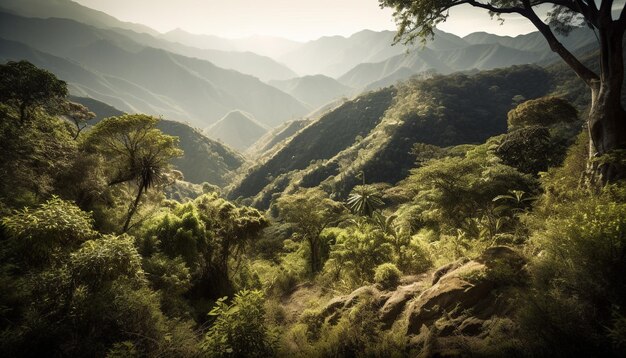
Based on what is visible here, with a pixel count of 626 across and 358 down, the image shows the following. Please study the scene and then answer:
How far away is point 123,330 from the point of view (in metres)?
7.06

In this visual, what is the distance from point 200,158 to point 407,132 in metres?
120

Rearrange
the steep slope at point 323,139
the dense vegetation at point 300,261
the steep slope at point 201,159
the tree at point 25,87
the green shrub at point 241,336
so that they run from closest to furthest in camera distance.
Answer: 1. the dense vegetation at point 300,261
2. the green shrub at point 241,336
3. the tree at point 25,87
4. the steep slope at point 323,139
5. the steep slope at point 201,159

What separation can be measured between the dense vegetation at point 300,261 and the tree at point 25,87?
111 mm

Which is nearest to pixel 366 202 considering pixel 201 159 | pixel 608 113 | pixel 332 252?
pixel 332 252

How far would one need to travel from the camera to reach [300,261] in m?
23.6

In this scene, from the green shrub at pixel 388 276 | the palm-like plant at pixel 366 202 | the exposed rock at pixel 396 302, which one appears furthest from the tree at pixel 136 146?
the palm-like plant at pixel 366 202

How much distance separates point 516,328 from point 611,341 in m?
1.50

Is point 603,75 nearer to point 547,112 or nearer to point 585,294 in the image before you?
point 585,294

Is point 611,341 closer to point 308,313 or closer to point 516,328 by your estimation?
point 516,328

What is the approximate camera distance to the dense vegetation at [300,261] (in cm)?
538

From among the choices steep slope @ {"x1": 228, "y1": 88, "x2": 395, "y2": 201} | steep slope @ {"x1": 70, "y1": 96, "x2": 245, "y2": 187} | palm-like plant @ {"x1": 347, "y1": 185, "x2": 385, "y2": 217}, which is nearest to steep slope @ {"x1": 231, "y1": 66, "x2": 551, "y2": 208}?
steep slope @ {"x1": 228, "y1": 88, "x2": 395, "y2": 201}

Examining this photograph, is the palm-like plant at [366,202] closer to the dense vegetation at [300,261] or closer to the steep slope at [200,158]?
the dense vegetation at [300,261]

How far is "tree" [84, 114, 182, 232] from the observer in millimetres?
16562

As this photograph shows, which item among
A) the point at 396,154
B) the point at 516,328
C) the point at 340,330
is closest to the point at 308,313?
the point at 340,330
